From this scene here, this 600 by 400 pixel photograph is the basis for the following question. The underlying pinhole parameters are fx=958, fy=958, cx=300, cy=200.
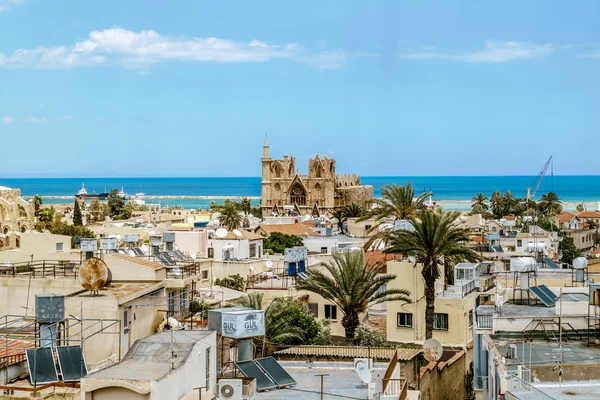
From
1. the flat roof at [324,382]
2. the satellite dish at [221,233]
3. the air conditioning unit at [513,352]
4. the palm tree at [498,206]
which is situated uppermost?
the palm tree at [498,206]

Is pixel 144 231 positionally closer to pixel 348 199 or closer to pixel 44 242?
pixel 44 242

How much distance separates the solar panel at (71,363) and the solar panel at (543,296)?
1077cm

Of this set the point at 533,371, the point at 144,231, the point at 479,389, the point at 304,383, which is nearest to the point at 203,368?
the point at 304,383

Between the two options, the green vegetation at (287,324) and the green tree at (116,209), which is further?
→ the green tree at (116,209)

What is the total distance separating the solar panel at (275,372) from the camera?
16.4 metres

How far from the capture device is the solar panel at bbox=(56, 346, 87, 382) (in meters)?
15.6

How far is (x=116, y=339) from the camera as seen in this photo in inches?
765

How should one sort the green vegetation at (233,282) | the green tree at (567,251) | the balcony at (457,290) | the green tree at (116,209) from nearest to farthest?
the balcony at (457,290)
the green vegetation at (233,282)
the green tree at (567,251)
the green tree at (116,209)

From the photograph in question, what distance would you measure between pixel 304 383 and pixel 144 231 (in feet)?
165

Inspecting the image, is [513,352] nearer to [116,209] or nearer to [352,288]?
[352,288]

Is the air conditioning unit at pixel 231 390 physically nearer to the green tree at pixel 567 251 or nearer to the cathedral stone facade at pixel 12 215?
the green tree at pixel 567 251

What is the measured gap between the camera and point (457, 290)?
1244 inches

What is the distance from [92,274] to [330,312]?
15.6 m

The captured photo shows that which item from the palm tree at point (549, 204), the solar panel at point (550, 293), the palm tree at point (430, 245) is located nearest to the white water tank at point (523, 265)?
the solar panel at point (550, 293)
